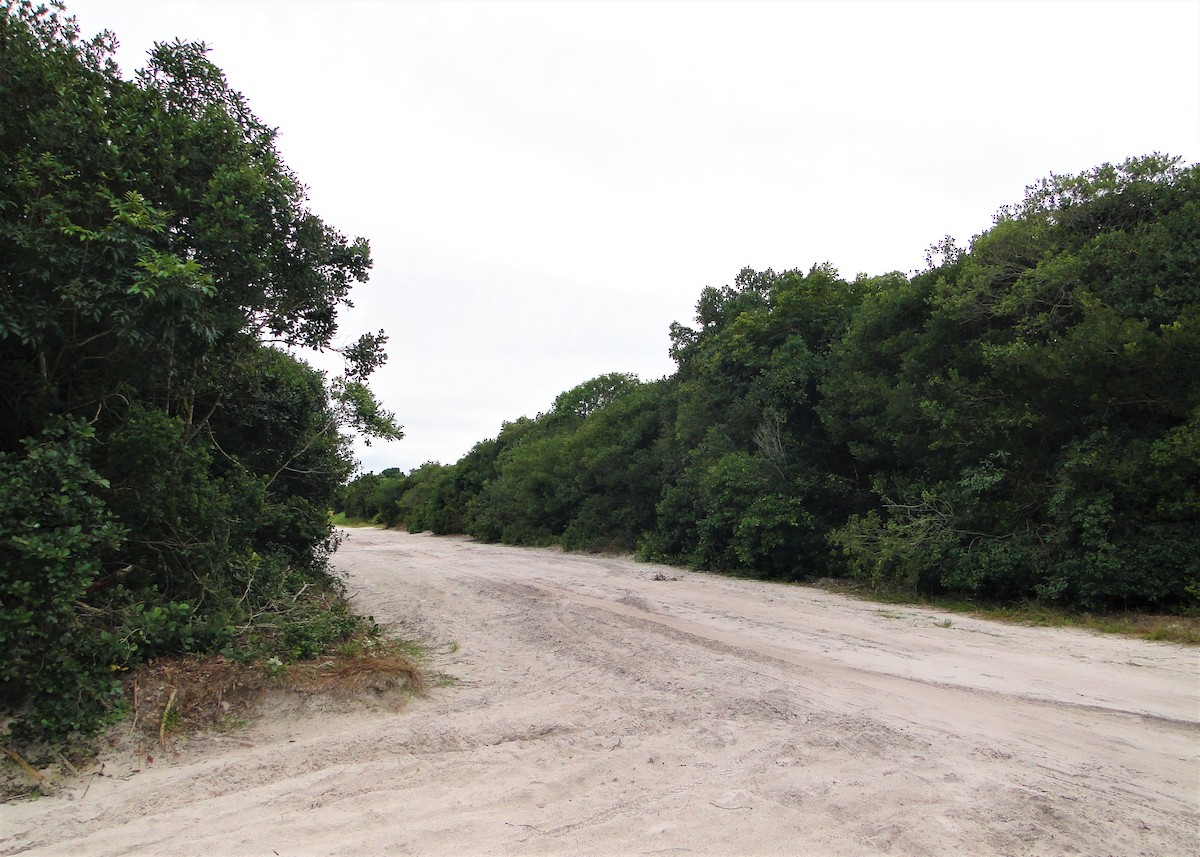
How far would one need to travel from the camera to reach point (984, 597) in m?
11.7

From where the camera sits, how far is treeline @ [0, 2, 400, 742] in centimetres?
454

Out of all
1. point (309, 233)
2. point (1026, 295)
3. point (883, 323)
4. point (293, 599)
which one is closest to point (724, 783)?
point (293, 599)

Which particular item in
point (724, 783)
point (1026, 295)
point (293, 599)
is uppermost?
point (1026, 295)

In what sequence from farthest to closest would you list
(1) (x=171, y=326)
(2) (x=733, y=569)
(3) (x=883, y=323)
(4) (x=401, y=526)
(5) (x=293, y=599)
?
(4) (x=401, y=526), (2) (x=733, y=569), (3) (x=883, y=323), (5) (x=293, y=599), (1) (x=171, y=326)

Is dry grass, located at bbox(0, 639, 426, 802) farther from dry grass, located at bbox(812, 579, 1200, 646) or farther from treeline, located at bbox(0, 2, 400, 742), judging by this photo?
dry grass, located at bbox(812, 579, 1200, 646)

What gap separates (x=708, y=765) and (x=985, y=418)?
1030 cm

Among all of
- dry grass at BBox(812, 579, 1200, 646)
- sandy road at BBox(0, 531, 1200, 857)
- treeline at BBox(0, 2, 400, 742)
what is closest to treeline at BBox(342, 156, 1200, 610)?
dry grass at BBox(812, 579, 1200, 646)

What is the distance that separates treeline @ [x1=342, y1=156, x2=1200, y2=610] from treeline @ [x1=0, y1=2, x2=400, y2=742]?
17.2 ft

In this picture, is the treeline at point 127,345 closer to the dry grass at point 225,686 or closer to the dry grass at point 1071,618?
the dry grass at point 225,686

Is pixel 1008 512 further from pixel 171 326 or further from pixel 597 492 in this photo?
pixel 597 492

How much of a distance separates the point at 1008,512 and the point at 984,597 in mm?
1567

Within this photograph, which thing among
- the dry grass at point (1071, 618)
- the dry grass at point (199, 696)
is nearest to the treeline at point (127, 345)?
the dry grass at point (199, 696)

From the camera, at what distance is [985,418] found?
1215 centimetres

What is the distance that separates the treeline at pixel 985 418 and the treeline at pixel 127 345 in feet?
17.2
